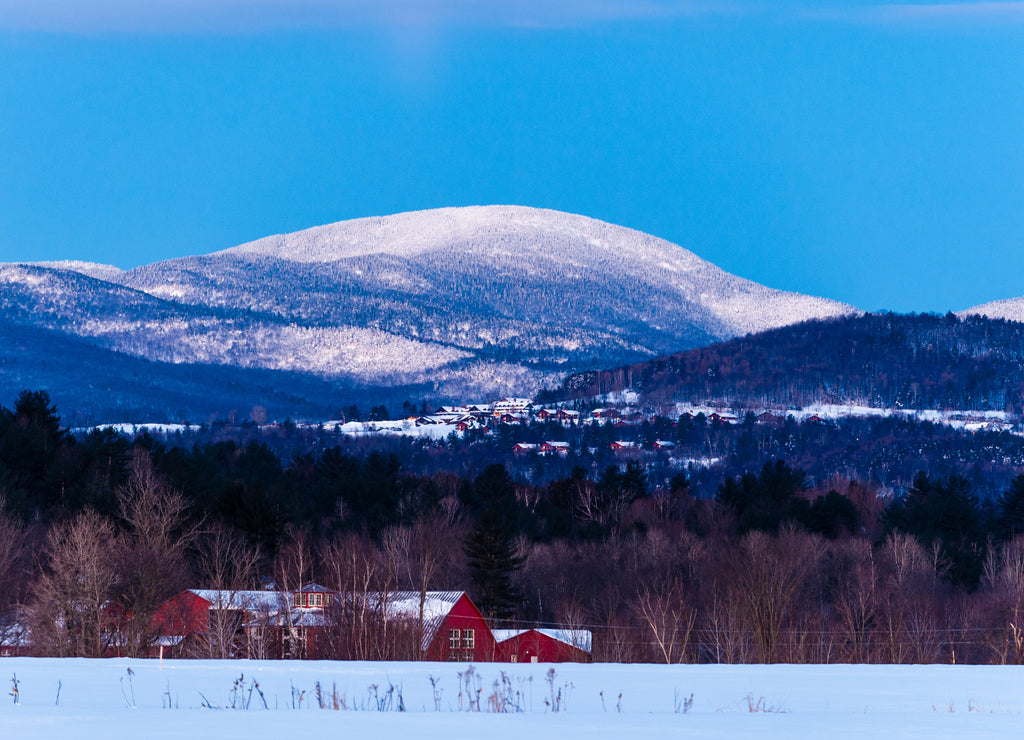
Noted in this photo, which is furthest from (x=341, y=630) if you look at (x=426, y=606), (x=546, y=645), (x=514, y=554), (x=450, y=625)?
(x=514, y=554)

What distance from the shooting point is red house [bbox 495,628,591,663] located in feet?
199

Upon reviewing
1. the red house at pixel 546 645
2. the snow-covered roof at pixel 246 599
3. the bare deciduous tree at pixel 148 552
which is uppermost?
the bare deciduous tree at pixel 148 552

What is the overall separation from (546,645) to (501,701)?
134ft

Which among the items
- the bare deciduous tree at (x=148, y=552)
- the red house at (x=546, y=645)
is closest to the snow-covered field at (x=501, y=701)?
the bare deciduous tree at (x=148, y=552)

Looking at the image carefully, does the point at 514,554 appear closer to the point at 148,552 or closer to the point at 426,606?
the point at 426,606

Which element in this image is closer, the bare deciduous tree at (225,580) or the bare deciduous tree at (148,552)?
the bare deciduous tree at (148,552)

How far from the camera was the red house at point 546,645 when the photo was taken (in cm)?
6062

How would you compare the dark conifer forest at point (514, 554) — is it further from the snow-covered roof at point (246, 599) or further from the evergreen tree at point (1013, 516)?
the snow-covered roof at point (246, 599)

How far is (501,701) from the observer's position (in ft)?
74.1

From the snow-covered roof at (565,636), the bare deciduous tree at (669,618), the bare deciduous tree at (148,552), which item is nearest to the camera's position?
the bare deciduous tree at (148,552)

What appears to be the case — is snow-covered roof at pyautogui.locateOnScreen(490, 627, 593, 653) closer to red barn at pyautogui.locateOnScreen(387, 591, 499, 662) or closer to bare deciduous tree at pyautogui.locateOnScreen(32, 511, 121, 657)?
red barn at pyautogui.locateOnScreen(387, 591, 499, 662)

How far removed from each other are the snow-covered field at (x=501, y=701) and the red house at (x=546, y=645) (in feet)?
92.7

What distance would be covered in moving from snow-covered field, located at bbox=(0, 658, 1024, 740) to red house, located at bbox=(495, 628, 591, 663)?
28.2 m

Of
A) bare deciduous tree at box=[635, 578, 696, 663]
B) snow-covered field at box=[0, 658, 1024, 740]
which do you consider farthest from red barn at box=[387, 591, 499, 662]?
snow-covered field at box=[0, 658, 1024, 740]
